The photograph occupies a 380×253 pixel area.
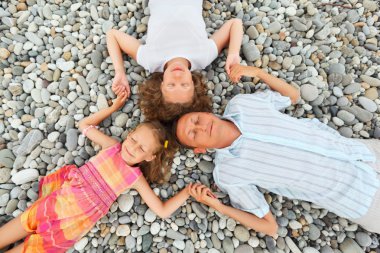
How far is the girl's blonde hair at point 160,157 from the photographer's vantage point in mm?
2289

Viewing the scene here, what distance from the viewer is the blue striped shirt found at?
2145 millimetres

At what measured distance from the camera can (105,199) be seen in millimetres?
2268

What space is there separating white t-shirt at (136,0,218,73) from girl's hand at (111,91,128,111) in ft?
0.85

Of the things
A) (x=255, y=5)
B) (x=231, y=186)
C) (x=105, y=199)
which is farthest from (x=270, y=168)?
(x=255, y=5)

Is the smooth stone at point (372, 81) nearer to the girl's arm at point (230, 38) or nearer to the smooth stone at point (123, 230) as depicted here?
the girl's arm at point (230, 38)

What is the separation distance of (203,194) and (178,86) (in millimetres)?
657

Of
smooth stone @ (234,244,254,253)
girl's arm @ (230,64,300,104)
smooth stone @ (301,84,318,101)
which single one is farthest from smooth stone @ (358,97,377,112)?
smooth stone @ (234,244,254,253)

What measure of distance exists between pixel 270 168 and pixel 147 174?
30.0 inches

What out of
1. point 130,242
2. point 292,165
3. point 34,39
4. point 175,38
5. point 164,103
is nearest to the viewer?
point 292,165

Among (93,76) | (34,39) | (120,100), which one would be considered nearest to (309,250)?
(120,100)

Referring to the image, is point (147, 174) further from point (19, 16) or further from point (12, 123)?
point (19, 16)

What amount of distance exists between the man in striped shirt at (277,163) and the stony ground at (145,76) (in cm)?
16

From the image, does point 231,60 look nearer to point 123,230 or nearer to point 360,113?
point 360,113

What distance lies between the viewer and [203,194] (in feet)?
7.46
